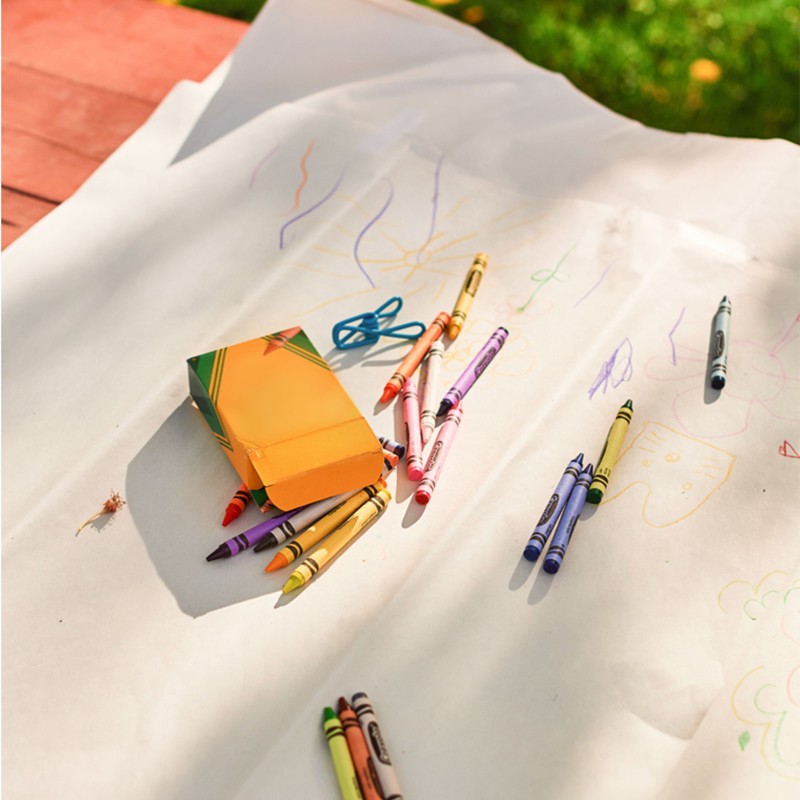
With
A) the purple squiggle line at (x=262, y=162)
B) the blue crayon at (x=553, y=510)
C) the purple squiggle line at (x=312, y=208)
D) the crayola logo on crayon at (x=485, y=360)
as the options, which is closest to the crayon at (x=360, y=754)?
the blue crayon at (x=553, y=510)

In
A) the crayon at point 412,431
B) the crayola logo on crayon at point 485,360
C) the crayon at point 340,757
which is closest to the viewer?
the crayon at point 340,757

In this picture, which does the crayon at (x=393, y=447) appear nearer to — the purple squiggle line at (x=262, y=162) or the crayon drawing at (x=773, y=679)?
the crayon drawing at (x=773, y=679)

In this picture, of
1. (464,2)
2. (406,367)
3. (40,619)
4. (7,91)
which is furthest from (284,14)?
(40,619)

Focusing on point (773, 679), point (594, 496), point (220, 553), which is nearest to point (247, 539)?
point (220, 553)

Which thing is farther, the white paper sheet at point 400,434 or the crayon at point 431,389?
the crayon at point 431,389

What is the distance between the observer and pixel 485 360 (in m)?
1.19

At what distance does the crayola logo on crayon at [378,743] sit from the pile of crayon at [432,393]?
0.87 feet

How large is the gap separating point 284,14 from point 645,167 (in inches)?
27.2

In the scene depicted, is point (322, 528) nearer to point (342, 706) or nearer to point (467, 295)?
point (342, 706)

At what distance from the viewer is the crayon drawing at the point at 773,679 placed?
2.74 ft

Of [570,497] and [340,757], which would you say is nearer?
[340,757]

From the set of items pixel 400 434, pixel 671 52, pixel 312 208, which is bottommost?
pixel 400 434

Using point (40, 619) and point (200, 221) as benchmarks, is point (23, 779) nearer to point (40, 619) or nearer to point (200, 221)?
point (40, 619)

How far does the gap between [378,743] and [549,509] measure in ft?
1.01
